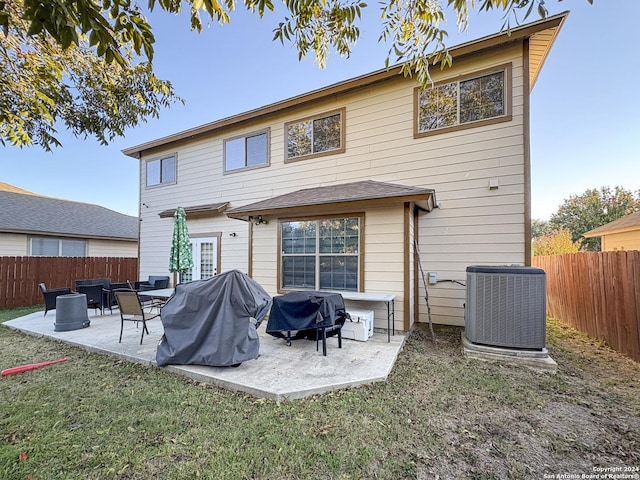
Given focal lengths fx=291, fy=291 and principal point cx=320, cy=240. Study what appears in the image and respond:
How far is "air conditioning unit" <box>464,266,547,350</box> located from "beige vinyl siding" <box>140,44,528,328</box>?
148 centimetres

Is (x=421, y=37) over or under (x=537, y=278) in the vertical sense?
over

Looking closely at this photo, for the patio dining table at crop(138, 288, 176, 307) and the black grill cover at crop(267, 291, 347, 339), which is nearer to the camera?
the black grill cover at crop(267, 291, 347, 339)

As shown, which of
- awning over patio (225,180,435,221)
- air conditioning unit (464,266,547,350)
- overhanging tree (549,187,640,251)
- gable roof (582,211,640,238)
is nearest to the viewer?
air conditioning unit (464,266,547,350)

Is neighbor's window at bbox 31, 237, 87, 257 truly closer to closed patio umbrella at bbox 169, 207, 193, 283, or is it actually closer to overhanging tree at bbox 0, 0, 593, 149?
overhanging tree at bbox 0, 0, 593, 149

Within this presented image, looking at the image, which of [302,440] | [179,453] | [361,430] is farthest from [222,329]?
[361,430]

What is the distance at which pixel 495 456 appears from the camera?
7.88ft

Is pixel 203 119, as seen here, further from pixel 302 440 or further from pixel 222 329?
pixel 302 440

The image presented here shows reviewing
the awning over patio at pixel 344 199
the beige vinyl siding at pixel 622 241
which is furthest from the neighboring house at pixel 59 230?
the beige vinyl siding at pixel 622 241

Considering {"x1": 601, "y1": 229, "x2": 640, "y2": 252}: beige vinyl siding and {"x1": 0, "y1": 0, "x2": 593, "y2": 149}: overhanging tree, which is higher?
{"x1": 0, "y1": 0, "x2": 593, "y2": 149}: overhanging tree

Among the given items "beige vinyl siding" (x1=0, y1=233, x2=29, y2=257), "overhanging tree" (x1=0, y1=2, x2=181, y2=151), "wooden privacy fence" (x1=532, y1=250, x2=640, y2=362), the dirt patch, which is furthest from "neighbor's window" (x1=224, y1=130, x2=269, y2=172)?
"beige vinyl siding" (x1=0, y1=233, x2=29, y2=257)

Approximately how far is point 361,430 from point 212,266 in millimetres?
7542

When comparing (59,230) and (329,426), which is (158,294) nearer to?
(329,426)

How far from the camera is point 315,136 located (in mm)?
7852

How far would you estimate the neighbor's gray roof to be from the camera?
11.7m
